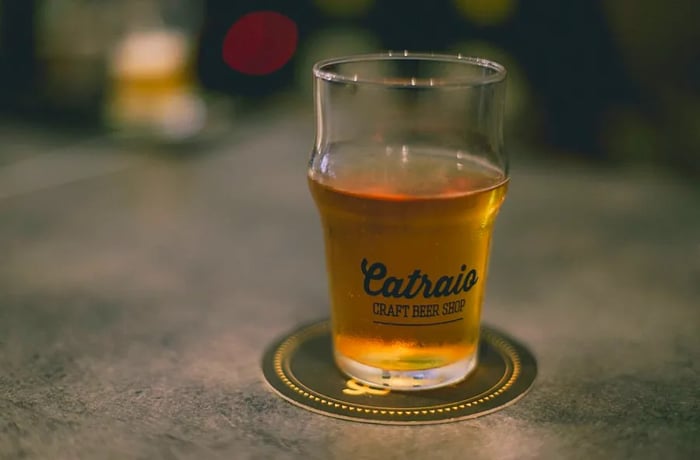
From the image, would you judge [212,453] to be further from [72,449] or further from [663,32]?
[663,32]

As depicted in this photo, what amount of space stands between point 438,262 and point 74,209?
3.19 feet

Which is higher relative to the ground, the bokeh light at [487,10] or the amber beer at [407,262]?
the bokeh light at [487,10]

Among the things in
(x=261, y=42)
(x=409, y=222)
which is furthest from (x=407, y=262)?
(x=261, y=42)

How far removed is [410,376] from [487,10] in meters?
2.31

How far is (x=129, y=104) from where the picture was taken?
7.20 feet

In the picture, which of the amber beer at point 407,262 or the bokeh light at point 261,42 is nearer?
the amber beer at point 407,262

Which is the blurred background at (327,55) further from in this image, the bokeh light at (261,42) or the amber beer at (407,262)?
the amber beer at (407,262)

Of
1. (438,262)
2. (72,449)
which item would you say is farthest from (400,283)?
(72,449)

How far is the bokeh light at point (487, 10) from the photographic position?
2838 mm

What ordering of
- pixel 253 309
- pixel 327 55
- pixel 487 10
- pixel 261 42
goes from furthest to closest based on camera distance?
1. pixel 261 42
2. pixel 327 55
3. pixel 487 10
4. pixel 253 309

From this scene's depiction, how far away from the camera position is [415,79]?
0.80 m

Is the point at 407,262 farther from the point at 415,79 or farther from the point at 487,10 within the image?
the point at 487,10

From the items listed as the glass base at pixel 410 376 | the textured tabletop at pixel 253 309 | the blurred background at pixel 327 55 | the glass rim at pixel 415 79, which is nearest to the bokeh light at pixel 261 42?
the blurred background at pixel 327 55

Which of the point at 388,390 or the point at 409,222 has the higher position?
the point at 409,222
